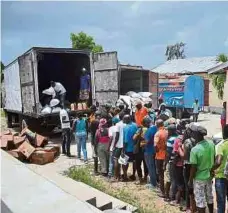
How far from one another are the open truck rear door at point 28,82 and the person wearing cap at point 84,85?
2273 millimetres

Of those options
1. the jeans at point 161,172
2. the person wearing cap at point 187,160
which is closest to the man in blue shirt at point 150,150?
the jeans at point 161,172

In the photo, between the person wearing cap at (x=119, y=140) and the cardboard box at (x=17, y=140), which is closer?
the person wearing cap at (x=119, y=140)

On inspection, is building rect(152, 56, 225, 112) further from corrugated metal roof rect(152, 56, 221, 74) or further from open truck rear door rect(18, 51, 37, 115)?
open truck rear door rect(18, 51, 37, 115)

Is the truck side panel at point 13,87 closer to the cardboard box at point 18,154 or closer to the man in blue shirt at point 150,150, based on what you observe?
the cardboard box at point 18,154

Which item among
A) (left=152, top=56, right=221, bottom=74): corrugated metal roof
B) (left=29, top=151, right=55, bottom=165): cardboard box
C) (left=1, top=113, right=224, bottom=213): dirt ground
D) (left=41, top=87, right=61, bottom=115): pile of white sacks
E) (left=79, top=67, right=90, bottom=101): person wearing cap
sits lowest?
(left=1, top=113, right=224, bottom=213): dirt ground

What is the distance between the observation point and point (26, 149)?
11.3 metres

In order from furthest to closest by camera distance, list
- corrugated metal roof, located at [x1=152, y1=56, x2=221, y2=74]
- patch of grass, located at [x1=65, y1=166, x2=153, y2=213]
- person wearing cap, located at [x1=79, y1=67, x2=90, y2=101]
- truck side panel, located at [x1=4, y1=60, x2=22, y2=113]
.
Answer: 1. corrugated metal roof, located at [x1=152, y1=56, x2=221, y2=74]
2. truck side panel, located at [x1=4, y1=60, x2=22, y2=113]
3. person wearing cap, located at [x1=79, y1=67, x2=90, y2=101]
4. patch of grass, located at [x1=65, y1=166, x2=153, y2=213]

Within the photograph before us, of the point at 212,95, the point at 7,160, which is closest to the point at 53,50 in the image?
the point at 7,160

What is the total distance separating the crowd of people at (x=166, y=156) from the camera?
5.92m

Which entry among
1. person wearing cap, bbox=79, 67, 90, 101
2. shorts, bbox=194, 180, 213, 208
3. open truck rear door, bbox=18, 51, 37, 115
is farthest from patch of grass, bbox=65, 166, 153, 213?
person wearing cap, bbox=79, 67, 90, 101

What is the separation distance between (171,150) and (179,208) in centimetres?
101

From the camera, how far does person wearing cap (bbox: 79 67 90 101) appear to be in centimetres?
1588

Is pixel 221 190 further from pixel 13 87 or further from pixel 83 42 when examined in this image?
pixel 83 42

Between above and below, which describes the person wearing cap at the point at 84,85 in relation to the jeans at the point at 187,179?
above
